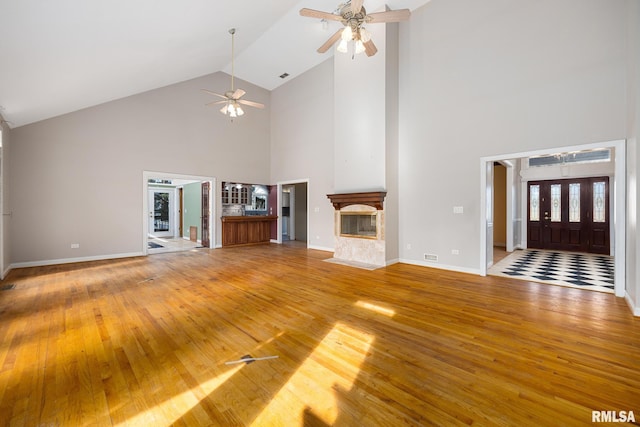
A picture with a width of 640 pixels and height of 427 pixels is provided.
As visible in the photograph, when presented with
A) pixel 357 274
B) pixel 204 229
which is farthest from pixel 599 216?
pixel 204 229

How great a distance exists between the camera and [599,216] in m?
7.05

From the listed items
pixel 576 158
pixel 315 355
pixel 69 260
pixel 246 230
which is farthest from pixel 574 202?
pixel 69 260

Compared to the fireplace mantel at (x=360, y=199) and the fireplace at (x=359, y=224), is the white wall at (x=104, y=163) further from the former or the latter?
the fireplace at (x=359, y=224)

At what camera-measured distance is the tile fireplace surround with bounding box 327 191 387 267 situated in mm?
5672

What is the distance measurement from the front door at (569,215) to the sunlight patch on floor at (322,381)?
27.5 feet

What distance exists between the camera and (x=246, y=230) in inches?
356

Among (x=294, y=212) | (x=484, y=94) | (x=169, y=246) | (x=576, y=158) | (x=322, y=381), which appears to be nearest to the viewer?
(x=322, y=381)

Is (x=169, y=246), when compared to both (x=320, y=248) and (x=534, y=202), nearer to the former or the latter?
(x=320, y=248)

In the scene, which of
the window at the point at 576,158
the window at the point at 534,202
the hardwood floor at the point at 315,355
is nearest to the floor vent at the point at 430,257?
the hardwood floor at the point at 315,355

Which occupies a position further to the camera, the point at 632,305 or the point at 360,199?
the point at 360,199

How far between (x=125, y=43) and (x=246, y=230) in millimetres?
6062

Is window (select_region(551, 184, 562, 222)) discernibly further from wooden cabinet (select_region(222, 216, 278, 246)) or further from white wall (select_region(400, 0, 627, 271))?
wooden cabinet (select_region(222, 216, 278, 246))

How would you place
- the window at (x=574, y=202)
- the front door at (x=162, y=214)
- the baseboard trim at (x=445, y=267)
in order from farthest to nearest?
the front door at (x=162, y=214) < the window at (x=574, y=202) < the baseboard trim at (x=445, y=267)

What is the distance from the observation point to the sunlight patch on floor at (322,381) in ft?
5.03
